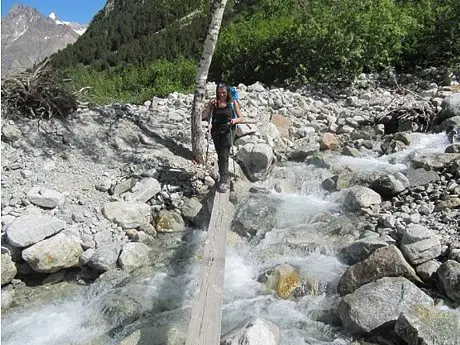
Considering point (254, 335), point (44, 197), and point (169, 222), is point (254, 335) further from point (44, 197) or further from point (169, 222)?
point (44, 197)

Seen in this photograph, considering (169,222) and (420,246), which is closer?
(420,246)

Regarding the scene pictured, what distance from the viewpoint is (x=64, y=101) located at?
9703mm

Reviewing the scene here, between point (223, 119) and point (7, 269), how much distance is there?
13.7 feet

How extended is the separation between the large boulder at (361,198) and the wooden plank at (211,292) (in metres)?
2.36

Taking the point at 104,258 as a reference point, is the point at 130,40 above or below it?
above

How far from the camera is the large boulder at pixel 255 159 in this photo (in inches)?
378

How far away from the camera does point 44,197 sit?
7711 millimetres

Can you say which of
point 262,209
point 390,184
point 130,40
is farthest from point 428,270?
point 130,40

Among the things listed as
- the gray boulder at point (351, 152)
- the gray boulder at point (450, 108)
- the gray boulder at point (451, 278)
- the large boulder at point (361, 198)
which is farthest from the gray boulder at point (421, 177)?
the gray boulder at point (450, 108)

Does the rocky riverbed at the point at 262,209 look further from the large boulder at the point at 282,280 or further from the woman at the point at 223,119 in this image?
the woman at the point at 223,119

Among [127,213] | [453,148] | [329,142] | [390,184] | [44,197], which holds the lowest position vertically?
[127,213]

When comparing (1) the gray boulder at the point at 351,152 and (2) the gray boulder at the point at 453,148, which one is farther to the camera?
(1) the gray boulder at the point at 351,152

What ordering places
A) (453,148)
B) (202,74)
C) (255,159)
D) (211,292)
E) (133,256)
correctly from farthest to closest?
(255,159) < (453,148) < (202,74) < (133,256) < (211,292)

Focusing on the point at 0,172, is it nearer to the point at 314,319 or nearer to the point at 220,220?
the point at 220,220
